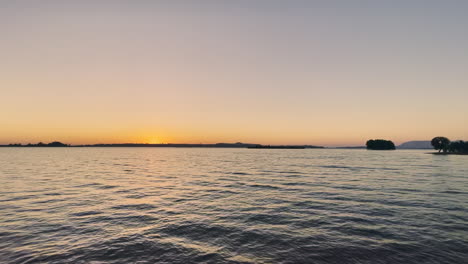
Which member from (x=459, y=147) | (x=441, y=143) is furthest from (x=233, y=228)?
(x=459, y=147)

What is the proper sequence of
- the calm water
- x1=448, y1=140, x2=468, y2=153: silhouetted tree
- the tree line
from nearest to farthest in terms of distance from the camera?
the calm water
x1=448, y1=140, x2=468, y2=153: silhouetted tree
the tree line

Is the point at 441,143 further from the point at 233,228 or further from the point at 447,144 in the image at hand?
the point at 233,228

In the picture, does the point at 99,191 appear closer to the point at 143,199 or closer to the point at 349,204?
the point at 143,199

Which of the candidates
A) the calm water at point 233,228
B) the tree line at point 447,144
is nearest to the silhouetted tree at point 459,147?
the tree line at point 447,144

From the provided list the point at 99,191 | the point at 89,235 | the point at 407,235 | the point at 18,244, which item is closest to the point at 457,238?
the point at 407,235

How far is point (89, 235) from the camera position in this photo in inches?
655

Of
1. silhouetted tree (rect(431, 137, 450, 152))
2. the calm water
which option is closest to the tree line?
silhouetted tree (rect(431, 137, 450, 152))

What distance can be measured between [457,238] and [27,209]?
32.9 metres

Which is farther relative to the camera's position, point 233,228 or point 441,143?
point 441,143

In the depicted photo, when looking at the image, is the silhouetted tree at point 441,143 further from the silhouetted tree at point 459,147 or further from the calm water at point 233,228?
the calm water at point 233,228

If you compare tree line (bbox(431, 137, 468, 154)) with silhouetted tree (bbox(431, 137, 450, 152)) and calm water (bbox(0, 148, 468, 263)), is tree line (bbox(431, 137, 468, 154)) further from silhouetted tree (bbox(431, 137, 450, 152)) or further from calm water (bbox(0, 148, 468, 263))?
calm water (bbox(0, 148, 468, 263))

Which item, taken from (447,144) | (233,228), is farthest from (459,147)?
(233,228)

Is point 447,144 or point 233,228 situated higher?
point 447,144

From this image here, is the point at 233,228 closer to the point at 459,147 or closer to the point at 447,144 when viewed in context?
the point at 447,144
